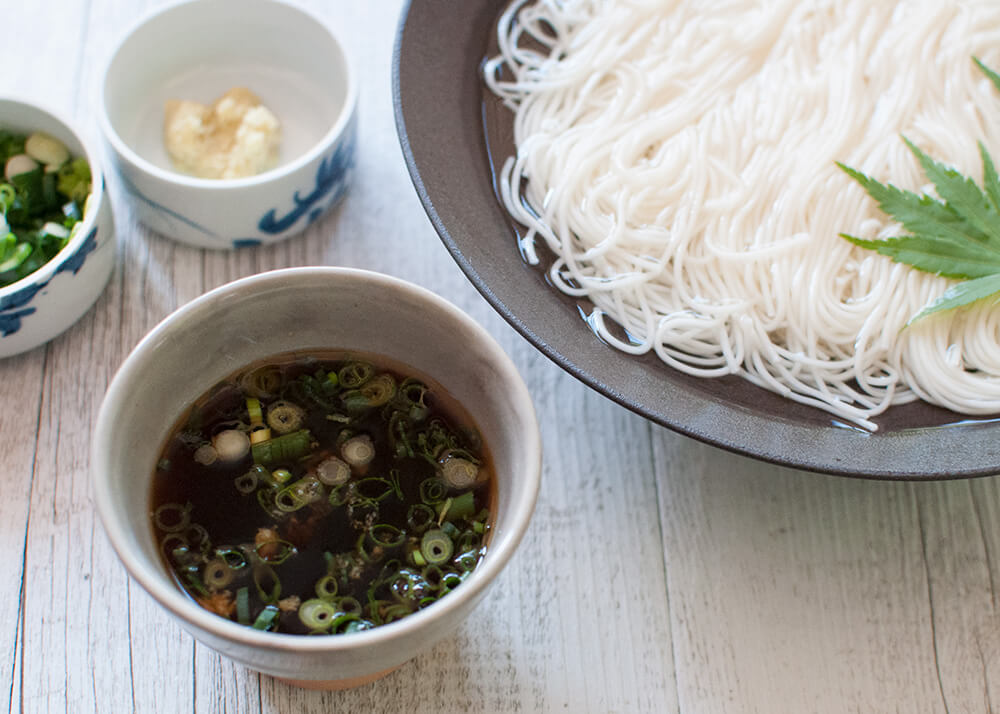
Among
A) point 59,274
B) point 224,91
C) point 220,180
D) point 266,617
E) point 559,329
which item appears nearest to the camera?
point 266,617

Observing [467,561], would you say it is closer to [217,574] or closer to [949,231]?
[217,574]

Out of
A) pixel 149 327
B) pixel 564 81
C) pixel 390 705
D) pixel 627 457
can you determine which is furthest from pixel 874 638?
pixel 149 327

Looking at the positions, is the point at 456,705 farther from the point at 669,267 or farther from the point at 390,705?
the point at 669,267

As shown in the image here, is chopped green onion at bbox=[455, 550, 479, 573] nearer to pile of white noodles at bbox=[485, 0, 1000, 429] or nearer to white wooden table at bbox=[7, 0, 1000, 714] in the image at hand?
white wooden table at bbox=[7, 0, 1000, 714]

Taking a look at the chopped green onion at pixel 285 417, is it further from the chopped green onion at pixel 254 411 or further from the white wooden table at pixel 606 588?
the white wooden table at pixel 606 588

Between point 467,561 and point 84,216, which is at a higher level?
point 467,561

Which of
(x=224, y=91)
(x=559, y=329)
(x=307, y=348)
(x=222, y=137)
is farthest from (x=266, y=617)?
(x=224, y=91)
